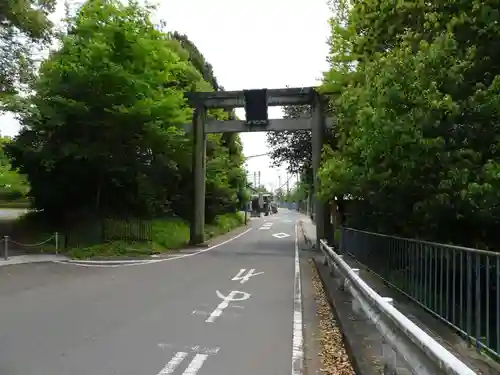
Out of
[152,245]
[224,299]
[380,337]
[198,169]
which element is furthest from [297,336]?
[198,169]

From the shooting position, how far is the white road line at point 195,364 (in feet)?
19.7

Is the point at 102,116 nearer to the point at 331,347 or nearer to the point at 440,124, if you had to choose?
the point at 440,124

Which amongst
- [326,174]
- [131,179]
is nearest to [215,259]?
[131,179]

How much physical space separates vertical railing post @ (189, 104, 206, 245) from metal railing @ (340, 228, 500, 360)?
1897cm

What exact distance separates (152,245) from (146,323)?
1642 cm

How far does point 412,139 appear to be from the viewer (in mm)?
8734

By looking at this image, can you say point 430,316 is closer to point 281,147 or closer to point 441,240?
point 441,240

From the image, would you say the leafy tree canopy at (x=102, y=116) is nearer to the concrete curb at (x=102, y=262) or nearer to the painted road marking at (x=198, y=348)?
the concrete curb at (x=102, y=262)

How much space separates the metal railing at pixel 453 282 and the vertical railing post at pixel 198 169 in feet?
62.2

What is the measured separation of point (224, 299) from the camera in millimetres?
11734

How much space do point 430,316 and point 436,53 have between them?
13.9ft

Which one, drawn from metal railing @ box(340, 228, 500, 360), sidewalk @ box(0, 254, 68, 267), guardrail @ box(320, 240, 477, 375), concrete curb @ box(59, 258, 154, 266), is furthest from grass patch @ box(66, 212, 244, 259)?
guardrail @ box(320, 240, 477, 375)

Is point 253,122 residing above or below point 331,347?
above

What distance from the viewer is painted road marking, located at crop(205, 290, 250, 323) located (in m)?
9.56
